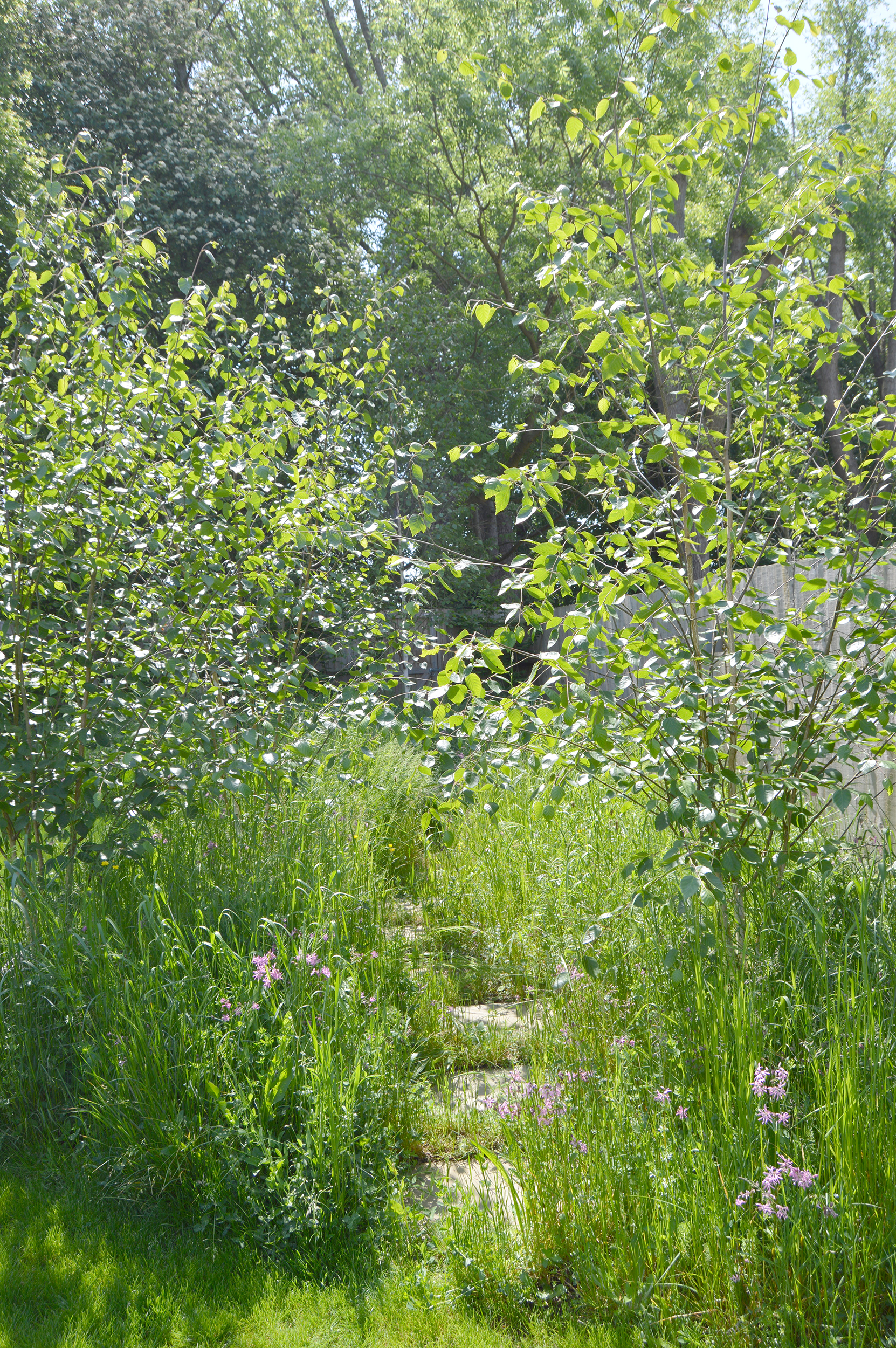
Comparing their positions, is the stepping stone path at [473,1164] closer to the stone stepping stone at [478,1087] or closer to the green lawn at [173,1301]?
the stone stepping stone at [478,1087]

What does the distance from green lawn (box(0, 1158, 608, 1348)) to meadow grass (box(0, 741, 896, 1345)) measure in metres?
0.04

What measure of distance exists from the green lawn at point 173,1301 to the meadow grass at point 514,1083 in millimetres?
44

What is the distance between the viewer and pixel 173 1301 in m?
2.26

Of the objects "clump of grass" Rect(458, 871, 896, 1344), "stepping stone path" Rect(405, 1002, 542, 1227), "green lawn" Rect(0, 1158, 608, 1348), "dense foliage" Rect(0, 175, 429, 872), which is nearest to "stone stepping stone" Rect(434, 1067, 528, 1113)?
"stepping stone path" Rect(405, 1002, 542, 1227)

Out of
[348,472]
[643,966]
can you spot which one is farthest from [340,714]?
[348,472]

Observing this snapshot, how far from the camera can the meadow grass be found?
2062 millimetres

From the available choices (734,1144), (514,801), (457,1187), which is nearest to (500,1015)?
(457,1187)

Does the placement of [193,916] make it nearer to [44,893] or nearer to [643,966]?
[44,893]

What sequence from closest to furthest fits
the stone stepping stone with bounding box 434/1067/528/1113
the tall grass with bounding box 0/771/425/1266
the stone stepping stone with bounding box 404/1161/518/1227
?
the stone stepping stone with bounding box 404/1161/518/1227 < the tall grass with bounding box 0/771/425/1266 < the stone stepping stone with bounding box 434/1067/528/1113

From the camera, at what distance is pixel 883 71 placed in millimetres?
15328

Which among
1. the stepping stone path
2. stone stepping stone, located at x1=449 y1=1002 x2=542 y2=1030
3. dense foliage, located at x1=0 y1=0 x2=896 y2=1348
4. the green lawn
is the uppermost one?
dense foliage, located at x1=0 y1=0 x2=896 y2=1348

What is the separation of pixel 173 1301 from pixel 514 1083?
1.10 metres

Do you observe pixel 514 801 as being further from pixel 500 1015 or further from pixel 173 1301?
pixel 173 1301

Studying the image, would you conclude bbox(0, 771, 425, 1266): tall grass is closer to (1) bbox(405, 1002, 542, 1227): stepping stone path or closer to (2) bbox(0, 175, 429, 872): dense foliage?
(1) bbox(405, 1002, 542, 1227): stepping stone path
